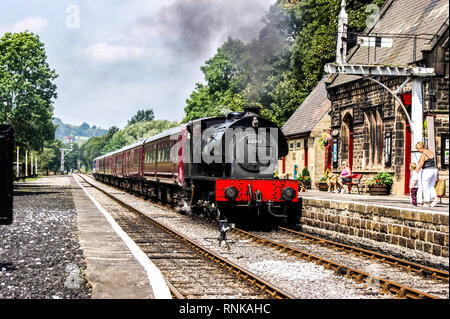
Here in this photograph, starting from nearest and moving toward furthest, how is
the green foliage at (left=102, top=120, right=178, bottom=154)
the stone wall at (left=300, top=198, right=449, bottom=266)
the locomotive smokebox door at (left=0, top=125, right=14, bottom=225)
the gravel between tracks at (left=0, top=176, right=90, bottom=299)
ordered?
the gravel between tracks at (left=0, top=176, right=90, bottom=299) → the locomotive smokebox door at (left=0, top=125, right=14, bottom=225) → the stone wall at (left=300, top=198, right=449, bottom=266) → the green foliage at (left=102, top=120, right=178, bottom=154)

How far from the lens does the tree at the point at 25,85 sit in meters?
33.1

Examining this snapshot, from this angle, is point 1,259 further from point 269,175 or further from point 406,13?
point 406,13

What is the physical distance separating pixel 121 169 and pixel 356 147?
62.0ft

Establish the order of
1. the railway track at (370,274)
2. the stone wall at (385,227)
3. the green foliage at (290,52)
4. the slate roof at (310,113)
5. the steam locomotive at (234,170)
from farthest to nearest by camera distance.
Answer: the green foliage at (290,52), the slate roof at (310,113), the steam locomotive at (234,170), the stone wall at (385,227), the railway track at (370,274)

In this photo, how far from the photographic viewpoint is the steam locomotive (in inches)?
543

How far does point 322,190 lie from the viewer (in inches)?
996

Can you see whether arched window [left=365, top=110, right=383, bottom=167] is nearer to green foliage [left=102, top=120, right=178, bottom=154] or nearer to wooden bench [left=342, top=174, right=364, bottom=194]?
wooden bench [left=342, top=174, right=364, bottom=194]

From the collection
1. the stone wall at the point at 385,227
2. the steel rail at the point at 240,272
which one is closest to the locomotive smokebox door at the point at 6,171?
the steel rail at the point at 240,272

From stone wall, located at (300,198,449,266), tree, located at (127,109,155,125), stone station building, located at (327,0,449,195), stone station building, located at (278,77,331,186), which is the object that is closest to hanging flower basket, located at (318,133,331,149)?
stone station building, located at (278,77,331,186)

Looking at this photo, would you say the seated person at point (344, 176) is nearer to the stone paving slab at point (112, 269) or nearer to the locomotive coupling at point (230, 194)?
the locomotive coupling at point (230, 194)

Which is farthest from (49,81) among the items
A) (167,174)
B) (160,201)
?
(167,174)

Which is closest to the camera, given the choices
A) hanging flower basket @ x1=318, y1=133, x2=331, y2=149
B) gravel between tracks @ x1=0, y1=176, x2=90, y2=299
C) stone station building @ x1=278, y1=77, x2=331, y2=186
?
gravel between tracks @ x1=0, y1=176, x2=90, y2=299

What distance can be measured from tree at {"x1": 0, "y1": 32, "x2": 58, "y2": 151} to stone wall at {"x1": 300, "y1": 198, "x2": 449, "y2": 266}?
2341 cm

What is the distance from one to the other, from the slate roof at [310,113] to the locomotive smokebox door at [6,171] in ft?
76.7
